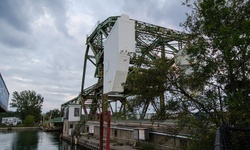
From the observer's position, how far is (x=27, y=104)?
94.7 metres

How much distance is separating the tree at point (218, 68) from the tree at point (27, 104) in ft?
314

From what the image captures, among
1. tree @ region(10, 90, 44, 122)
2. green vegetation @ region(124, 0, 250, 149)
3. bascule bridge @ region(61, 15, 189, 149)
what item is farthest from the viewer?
tree @ region(10, 90, 44, 122)

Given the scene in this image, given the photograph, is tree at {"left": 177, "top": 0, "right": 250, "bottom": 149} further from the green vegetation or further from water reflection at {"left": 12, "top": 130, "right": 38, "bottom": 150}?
water reflection at {"left": 12, "top": 130, "right": 38, "bottom": 150}

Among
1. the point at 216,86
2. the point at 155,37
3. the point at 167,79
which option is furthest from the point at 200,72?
the point at 155,37

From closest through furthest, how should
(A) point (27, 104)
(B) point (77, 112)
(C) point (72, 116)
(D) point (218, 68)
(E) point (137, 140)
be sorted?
(D) point (218, 68) → (E) point (137, 140) → (C) point (72, 116) → (B) point (77, 112) → (A) point (27, 104)

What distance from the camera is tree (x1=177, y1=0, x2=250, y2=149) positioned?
19.4 feet

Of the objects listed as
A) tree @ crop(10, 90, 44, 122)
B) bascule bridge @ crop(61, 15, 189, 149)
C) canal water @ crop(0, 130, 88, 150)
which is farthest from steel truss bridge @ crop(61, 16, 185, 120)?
tree @ crop(10, 90, 44, 122)

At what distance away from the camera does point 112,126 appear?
25.3m

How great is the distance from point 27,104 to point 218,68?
A: 100247 mm

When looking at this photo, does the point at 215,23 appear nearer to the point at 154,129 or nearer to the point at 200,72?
the point at 200,72

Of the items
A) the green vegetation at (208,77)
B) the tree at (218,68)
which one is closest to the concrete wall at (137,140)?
the green vegetation at (208,77)

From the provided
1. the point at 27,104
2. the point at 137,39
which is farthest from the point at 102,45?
the point at 27,104

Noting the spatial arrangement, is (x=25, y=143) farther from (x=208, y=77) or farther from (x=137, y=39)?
(x=208, y=77)

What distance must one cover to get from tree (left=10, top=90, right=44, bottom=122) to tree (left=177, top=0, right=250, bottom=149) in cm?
9561
